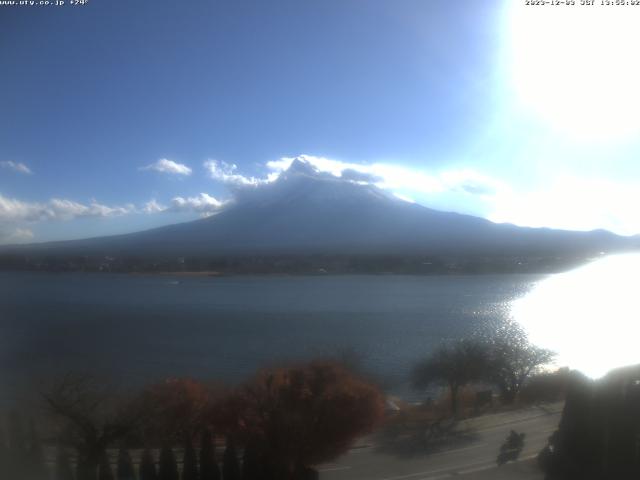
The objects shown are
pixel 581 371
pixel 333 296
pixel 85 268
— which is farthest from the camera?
pixel 333 296

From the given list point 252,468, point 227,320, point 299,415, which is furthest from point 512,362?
point 227,320

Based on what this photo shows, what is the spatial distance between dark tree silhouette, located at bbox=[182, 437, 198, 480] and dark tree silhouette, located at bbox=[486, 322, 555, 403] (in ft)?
8.23

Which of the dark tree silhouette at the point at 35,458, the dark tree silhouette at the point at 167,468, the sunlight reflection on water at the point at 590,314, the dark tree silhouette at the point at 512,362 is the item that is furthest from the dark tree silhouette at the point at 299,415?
the sunlight reflection on water at the point at 590,314

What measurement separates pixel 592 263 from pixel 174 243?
9.55 meters

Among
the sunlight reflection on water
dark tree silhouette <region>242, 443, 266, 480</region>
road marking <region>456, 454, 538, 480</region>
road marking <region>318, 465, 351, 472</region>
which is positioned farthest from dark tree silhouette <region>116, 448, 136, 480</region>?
the sunlight reflection on water

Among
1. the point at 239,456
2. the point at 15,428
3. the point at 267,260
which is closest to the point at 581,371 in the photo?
the point at 239,456

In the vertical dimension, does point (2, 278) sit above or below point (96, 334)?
above

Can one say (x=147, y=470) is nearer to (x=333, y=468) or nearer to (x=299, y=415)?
(x=299, y=415)

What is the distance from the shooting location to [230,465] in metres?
3.44

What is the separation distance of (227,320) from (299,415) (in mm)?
5396

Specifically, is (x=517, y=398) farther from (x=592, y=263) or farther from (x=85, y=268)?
(x=85, y=268)

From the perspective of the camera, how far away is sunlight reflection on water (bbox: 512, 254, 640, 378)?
490 cm

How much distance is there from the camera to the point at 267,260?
40.5 ft

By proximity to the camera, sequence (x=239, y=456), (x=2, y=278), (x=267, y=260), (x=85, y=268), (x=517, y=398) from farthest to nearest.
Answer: (x=267, y=260), (x=85, y=268), (x=2, y=278), (x=517, y=398), (x=239, y=456)
